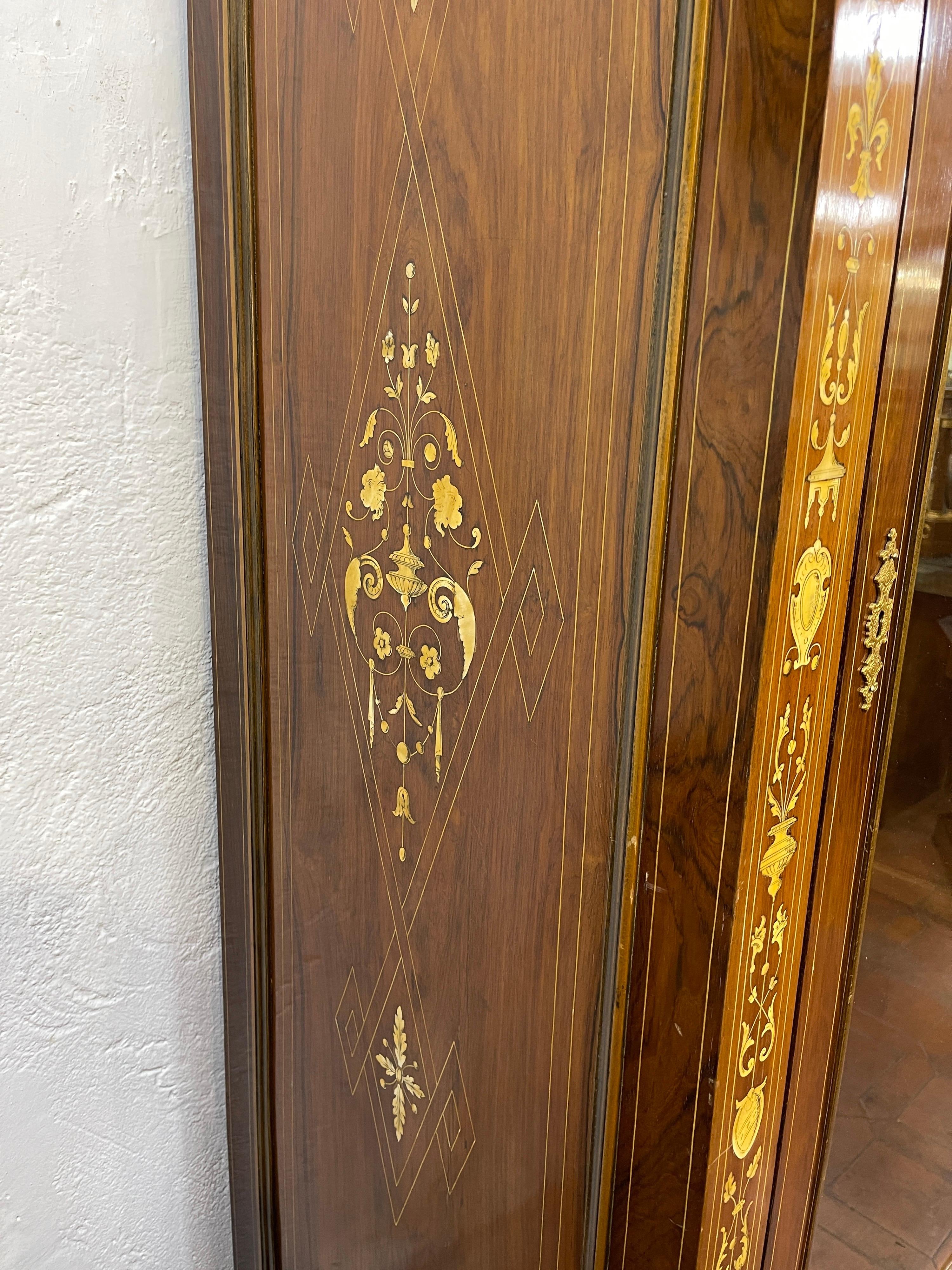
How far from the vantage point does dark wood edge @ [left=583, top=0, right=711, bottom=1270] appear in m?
0.57

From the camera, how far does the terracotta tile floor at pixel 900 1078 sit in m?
1.07

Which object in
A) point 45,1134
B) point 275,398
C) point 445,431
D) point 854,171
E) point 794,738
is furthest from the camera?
point 45,1134

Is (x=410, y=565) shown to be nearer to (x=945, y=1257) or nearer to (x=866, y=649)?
(x=866, y=649)

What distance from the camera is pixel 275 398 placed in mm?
960

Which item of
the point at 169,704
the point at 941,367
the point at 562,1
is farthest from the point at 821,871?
the point at 169,704

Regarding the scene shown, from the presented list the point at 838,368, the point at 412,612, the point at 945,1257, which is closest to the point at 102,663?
the point at 412,612

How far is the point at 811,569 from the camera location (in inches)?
25.1

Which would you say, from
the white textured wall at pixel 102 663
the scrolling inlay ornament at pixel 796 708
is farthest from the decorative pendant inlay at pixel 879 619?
the white textured wall at pixel 102 663

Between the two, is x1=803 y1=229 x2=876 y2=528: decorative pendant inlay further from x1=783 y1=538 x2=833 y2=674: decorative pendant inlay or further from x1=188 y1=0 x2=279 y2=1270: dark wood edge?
x1=188 y1=0 x2=279 y2=1270: dark wood edge

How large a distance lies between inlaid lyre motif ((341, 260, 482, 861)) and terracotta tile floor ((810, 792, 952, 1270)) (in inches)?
20.2

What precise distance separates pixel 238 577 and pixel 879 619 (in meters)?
0.66

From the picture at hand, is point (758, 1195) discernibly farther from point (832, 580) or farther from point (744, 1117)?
point (832, 580)

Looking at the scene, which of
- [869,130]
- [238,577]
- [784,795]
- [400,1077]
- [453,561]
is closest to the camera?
[869,130]

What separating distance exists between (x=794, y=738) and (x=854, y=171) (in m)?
0.36
